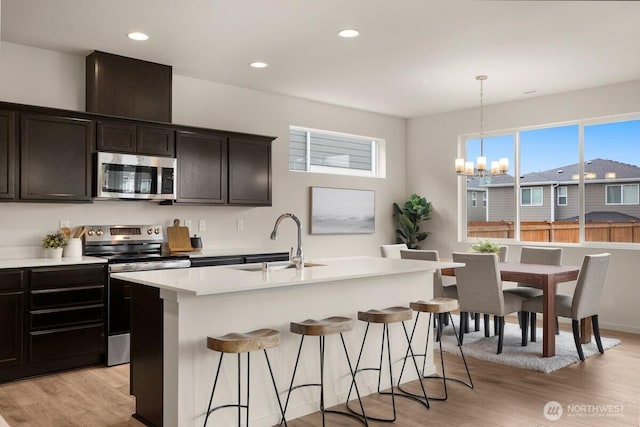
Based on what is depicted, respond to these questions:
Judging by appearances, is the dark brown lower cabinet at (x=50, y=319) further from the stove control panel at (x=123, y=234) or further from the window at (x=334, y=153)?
the window at (x=334, y=153)

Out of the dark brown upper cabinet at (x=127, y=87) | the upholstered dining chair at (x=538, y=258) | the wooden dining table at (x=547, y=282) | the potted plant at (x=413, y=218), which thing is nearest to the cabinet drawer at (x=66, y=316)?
the dark brown upper cabinet at (x=127, y=87)

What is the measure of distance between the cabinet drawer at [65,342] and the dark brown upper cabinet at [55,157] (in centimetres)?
108

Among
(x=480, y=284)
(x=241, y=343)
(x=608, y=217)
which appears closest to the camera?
(x=241, y=343)

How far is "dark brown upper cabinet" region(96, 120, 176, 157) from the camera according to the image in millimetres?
4719

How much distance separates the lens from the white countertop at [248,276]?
280 centimetres

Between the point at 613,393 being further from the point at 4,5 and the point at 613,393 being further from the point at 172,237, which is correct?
the point at 4,5

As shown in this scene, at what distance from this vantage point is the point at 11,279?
406cm

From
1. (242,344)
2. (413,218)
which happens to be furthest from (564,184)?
(242,344)

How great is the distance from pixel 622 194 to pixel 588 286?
1.87m

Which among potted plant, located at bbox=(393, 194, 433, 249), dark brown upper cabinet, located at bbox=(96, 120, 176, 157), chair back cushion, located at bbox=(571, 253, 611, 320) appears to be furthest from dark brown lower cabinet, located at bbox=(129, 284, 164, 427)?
potted plant, located at bbox=(393, 194, 433, 249)

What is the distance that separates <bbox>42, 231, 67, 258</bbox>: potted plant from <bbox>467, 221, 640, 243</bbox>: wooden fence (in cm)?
507

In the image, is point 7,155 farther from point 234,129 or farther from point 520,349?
point 520,349

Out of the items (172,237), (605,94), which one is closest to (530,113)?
(605,94)

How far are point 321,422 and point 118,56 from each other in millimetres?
3581
